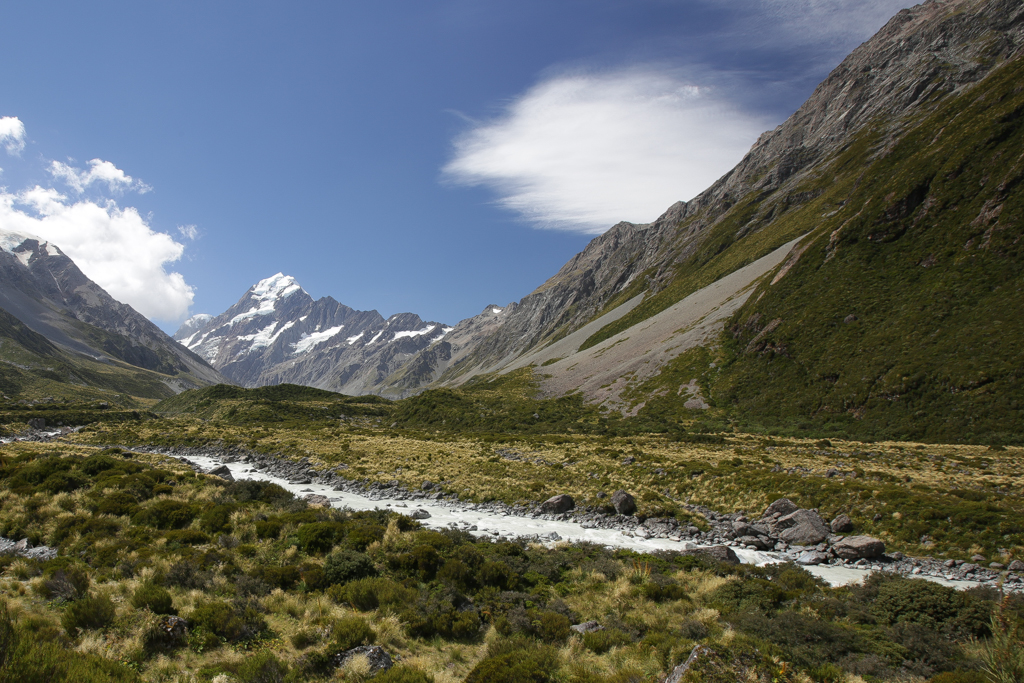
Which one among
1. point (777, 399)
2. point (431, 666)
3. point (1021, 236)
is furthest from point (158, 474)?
point (1021, 236)

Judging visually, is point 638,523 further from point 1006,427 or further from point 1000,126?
point 1000,126

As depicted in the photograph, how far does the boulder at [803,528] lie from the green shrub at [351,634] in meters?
23.4

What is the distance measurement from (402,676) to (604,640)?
6264 mm

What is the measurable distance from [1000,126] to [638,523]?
8496cm

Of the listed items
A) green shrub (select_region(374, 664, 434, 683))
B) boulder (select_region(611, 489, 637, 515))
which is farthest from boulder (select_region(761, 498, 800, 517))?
green shrub (select_region(374, 664, 434, 683))

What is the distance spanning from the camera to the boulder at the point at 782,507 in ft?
87.7

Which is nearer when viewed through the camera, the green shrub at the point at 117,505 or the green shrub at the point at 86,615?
the green shrub at the point at 86,615

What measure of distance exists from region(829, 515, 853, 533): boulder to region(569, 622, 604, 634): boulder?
18.8m

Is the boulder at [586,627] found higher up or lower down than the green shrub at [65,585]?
lower down

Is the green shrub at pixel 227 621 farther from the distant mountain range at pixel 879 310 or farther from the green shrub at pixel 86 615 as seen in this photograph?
the distant mountain range at pixel 879 310

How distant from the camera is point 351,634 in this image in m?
12.0

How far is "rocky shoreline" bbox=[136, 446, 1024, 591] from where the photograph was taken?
64.1ft

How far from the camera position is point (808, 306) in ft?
224

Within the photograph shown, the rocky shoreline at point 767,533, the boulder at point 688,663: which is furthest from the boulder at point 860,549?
the boulder at point 688,663
